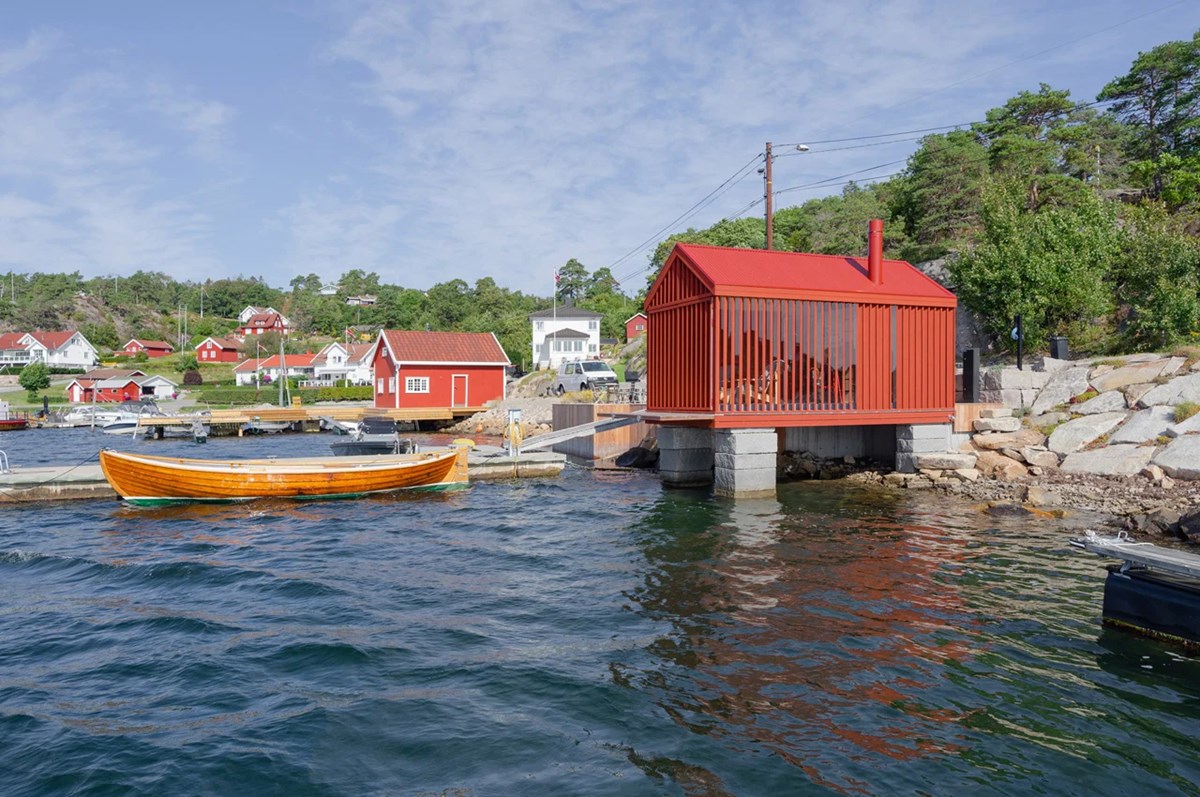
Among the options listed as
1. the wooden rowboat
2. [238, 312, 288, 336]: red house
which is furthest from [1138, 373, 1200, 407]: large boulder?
[238, 312, 288, 336]: red house

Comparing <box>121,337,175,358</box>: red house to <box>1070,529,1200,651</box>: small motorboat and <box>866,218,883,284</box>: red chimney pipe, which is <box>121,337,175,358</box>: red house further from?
<box>1070,529,1200,651</box>: small motorboat

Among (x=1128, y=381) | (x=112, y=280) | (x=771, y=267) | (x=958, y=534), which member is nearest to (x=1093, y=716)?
(x=958, y=534)

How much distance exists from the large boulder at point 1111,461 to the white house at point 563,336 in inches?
2027

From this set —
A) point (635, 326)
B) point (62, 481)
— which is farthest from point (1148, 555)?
point (635, 326)

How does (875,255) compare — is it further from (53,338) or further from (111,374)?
(53,338)

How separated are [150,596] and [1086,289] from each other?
28.0 m

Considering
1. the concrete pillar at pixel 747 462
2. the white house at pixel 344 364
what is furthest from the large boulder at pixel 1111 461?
the white house at pixel 344 364

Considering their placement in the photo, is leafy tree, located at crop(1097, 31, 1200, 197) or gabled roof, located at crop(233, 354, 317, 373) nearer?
leafy tree, located at crop(1097, 31, 1200, 197)

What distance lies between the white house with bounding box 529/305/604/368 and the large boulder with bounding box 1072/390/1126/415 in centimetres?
4960

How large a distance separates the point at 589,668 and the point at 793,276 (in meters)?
13.9

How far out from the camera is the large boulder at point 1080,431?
63.6 feet

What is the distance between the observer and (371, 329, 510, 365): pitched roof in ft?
146

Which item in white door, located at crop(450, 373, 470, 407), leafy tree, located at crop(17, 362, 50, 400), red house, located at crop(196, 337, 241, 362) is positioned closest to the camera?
white door, located at crop(450, 373, 470, 407)

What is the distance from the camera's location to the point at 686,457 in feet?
71.3
